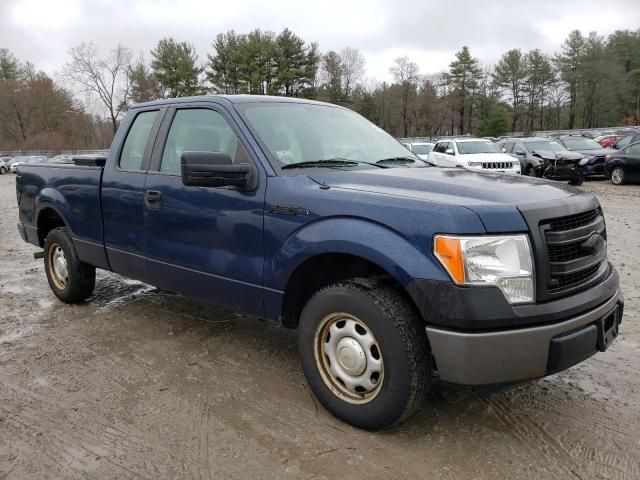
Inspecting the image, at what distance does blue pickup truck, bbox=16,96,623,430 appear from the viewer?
8.27 ft

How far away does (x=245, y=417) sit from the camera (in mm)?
3158

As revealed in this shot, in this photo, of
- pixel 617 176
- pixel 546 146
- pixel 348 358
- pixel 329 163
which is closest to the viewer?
pixel 348 358

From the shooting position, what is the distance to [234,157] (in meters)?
3.56

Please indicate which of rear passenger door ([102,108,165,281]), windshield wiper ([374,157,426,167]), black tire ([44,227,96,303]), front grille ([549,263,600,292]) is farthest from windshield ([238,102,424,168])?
black tire ([44,227,96,303])

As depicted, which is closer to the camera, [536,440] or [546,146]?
[536,440]

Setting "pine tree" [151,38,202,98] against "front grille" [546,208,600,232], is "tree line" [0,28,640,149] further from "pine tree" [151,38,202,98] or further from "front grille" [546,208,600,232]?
"front grille" [546,208,600,232]

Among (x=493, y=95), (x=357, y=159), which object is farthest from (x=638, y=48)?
(x=357, y=159)

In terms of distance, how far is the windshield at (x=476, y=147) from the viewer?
54.5ft

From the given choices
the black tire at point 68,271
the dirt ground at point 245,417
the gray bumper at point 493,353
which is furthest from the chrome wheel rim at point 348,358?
the black tire at point 68,271

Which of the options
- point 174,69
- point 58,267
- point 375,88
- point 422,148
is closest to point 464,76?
point 375,88

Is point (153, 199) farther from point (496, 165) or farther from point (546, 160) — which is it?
point (546, 160)

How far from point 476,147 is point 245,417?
15258mm

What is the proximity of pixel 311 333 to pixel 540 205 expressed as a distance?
1421mm

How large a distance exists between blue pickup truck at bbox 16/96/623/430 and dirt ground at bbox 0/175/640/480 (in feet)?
0.99
